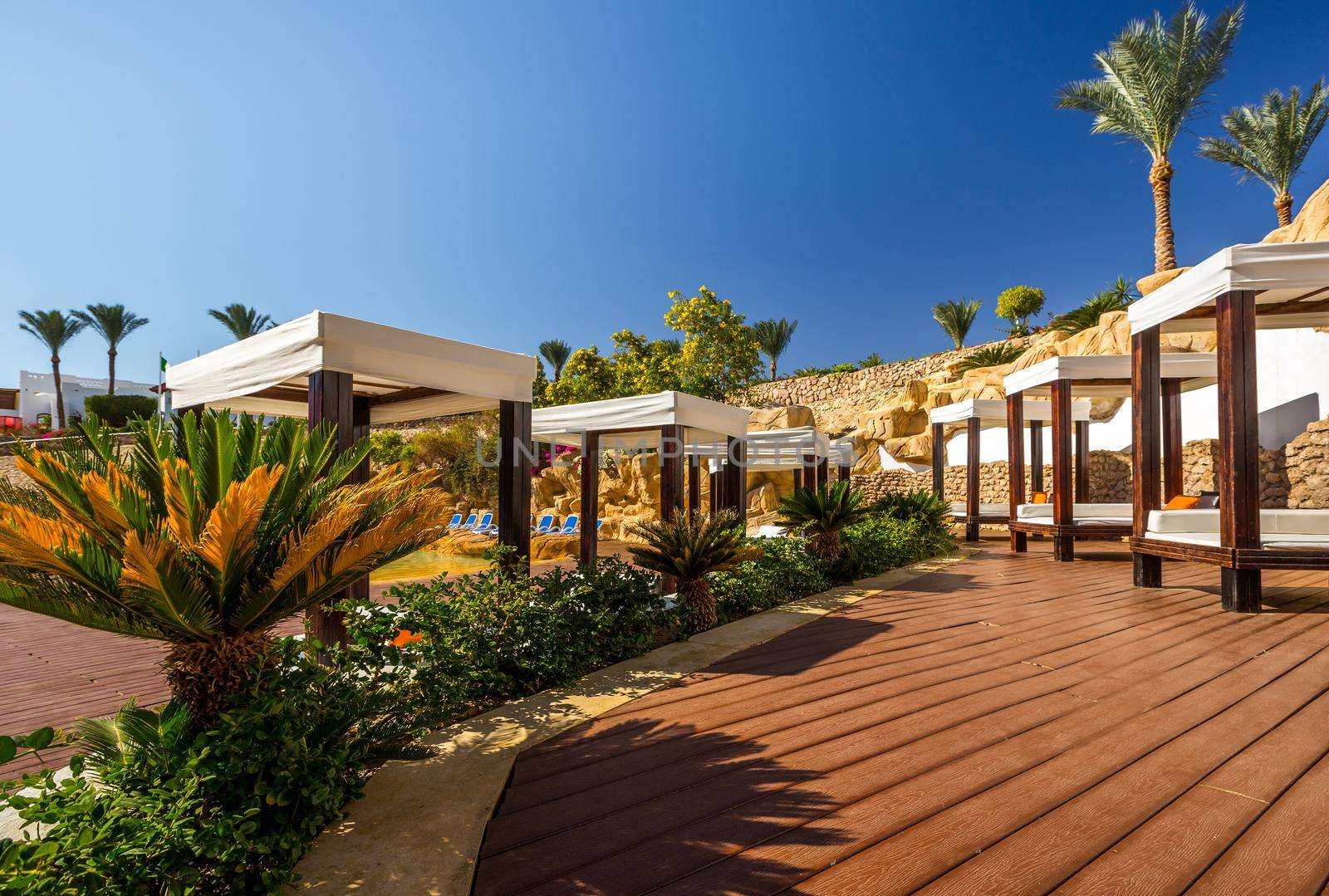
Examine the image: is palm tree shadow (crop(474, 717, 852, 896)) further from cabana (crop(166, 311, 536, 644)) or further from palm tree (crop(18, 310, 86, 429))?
palm tree (crop(18, 310, 86, 429))

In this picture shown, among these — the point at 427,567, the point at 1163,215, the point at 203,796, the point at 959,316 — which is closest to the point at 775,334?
the point at 959,316

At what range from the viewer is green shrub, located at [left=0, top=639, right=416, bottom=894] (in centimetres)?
153

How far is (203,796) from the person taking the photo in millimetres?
1908

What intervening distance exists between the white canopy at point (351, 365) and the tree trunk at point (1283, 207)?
981 inches

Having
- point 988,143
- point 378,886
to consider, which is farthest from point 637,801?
point 988,143

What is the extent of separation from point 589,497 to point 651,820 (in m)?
7.21

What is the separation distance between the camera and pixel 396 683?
309 cm

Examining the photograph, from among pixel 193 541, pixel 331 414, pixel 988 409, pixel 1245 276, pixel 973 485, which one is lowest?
pixel 973 485

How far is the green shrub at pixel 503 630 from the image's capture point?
3254 millimetres

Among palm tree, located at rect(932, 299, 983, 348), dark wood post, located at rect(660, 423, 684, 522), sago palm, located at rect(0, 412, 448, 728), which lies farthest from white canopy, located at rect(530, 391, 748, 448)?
palm tree, located at rect(932, 299, 983, 348)

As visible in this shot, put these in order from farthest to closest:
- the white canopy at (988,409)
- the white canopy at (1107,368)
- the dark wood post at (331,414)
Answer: the white canopy at (988,409) → the white canopy at (1107,368) → the dark wood post at (331,414)

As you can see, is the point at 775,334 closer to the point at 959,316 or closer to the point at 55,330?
the point at 959,316

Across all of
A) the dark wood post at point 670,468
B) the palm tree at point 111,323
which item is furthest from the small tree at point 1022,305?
the palm tree at point 111,323

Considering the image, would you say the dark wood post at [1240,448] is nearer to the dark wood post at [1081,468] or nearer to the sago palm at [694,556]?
the sago palm at [694,556]
